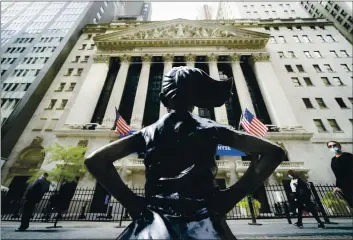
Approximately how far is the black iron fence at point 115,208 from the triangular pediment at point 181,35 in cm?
2250

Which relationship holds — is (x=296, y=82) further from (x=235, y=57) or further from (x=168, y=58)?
(x=168, y=58)

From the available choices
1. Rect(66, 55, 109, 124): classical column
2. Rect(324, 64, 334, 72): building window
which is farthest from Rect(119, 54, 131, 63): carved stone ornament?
Rect(324, 64, 334, 72): building window

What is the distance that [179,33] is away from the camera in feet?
105

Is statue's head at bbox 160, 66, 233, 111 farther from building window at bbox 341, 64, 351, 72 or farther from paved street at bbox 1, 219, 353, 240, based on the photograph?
building window at bbox 341, 64, 351, 72

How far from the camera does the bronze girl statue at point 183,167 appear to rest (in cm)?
114

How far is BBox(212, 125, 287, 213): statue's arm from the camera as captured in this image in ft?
4.91

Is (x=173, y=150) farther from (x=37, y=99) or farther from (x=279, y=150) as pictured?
(x=37, y=99)

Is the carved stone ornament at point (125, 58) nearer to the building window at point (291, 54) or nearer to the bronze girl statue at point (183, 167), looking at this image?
the building window at point (291, 54)

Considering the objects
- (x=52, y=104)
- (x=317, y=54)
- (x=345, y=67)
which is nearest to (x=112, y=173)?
(x=52, y=104)

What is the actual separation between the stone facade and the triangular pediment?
5.7 inches

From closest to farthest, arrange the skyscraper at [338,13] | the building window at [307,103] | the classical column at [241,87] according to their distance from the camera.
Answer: the classical column at [241,87] → the building window at [307,103] → the skyscraper at [338,13]

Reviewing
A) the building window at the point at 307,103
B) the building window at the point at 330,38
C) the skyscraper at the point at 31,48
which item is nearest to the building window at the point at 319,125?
the building window at the point at 307,103

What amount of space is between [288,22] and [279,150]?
4292 centimetres

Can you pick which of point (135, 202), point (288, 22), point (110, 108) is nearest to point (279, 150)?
point (135, 202)
